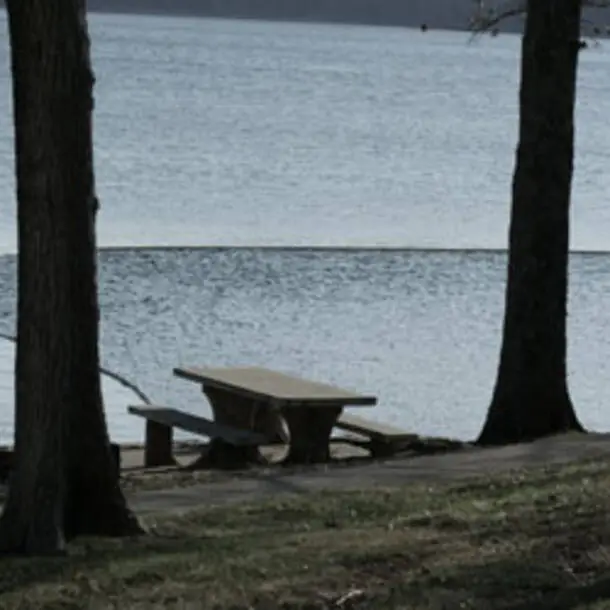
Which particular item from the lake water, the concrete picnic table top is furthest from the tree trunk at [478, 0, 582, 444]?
the lake water

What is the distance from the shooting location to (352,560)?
24.4 feet

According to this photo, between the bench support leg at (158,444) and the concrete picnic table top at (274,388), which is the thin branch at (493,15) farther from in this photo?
the bench support leg at (158,444)

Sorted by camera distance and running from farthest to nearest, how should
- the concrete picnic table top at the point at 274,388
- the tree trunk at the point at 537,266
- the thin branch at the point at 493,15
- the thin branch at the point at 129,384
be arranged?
1. the thin branch at the point at 129,384
2. the thin branch at the point at 493,15
3. the tree trunk at the point at 537,266
4. the concrete picnic table top at the point at 274,388

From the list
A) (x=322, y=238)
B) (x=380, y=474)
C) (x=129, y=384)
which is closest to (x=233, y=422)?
(x=380, y=474)

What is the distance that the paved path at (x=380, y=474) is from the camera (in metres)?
9.59

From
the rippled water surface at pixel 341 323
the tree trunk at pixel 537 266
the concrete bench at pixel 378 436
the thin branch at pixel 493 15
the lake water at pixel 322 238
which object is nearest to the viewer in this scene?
the concrete bench at pixel 378 436

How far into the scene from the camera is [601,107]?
66.6 metres

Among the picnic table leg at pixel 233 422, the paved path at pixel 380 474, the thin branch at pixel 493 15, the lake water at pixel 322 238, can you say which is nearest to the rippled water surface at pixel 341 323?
the lake water at pixel 322 238

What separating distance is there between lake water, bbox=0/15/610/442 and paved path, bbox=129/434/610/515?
10.3 ft

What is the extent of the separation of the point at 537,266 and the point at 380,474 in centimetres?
231

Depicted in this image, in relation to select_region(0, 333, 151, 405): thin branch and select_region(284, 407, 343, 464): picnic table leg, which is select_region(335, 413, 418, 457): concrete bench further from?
select_region(0, 333, 151, 405): thin branch

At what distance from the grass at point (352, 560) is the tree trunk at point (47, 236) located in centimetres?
26

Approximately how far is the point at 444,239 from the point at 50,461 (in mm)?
20741

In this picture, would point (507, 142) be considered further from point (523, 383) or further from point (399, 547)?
point (399, 547)
